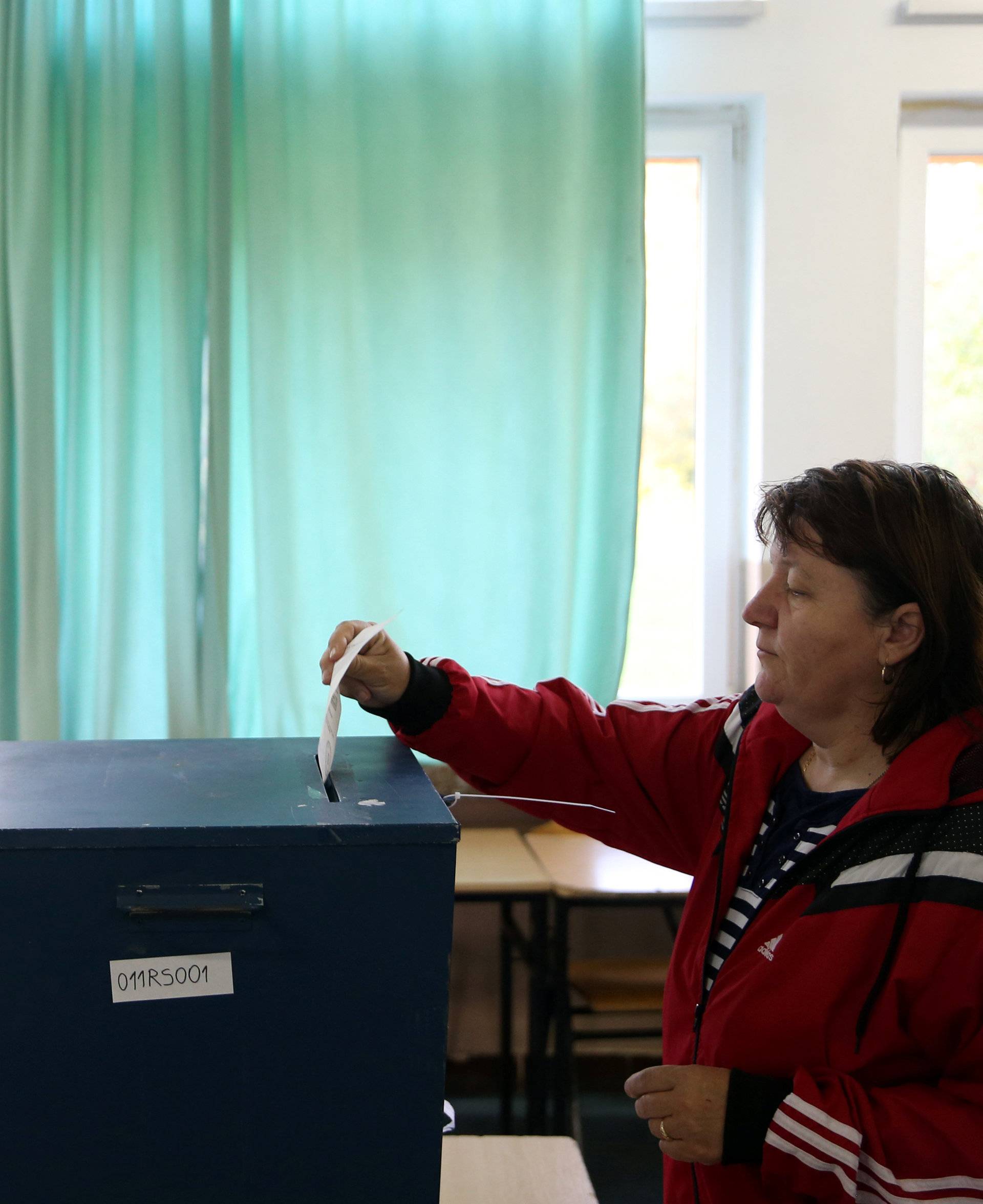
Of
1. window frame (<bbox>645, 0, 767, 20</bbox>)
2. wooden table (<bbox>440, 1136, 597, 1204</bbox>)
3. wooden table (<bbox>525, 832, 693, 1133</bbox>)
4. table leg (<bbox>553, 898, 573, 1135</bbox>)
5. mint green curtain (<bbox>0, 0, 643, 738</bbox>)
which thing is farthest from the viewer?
window frame (<bbox>645, 0, 767, 20</bbox>)

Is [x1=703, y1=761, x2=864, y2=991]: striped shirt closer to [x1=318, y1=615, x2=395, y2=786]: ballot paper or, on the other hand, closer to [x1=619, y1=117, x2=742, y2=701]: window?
[x1=318, y1=615, x2=395, y2=786]: ballot paper

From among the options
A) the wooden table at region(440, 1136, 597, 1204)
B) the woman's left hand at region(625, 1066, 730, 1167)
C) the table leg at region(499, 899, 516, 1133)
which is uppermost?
the woman's left hand at region(625, 1066, 730, 1167)

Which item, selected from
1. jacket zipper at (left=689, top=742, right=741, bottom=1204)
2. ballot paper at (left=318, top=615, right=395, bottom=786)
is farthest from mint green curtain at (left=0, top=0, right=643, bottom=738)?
ballot paper at (left=318, top=615, right=395, bottom=786)

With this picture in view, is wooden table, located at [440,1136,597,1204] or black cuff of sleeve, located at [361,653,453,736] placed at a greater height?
black cuff of sleeve, located at [361,653,453,736]

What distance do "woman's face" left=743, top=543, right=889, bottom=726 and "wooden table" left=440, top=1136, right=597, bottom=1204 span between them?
567 mm

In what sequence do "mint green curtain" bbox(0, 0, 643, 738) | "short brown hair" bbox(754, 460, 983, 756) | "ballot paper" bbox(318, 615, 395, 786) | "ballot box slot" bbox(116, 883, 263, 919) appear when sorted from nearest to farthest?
"ballot box slot" bbox(116, 883, 263, 919), "ballot paper" bbox(318, 615, 395, 786), "short brown hair" bbox(754, 460, 983, 756), "mint green curtain" bbox(0, 0, 643, 738)

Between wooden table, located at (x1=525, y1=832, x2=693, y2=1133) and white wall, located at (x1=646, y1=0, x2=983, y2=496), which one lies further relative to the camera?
white wall, located at (x1=646, y1=0, x2=983, y2=496)

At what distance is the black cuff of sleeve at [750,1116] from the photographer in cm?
93

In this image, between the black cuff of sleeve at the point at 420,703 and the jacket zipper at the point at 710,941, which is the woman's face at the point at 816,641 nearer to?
the jacket zipper at the point at 710,941

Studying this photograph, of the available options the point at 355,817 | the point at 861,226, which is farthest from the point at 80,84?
the point at 355,817

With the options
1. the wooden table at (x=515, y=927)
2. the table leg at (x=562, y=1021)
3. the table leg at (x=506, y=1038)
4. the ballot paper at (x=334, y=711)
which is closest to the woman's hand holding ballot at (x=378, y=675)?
the ballot paper at (x=334, y=711)

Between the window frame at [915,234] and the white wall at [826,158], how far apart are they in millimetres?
118

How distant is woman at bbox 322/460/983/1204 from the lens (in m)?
0.90

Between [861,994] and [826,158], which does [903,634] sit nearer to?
[861,994]
